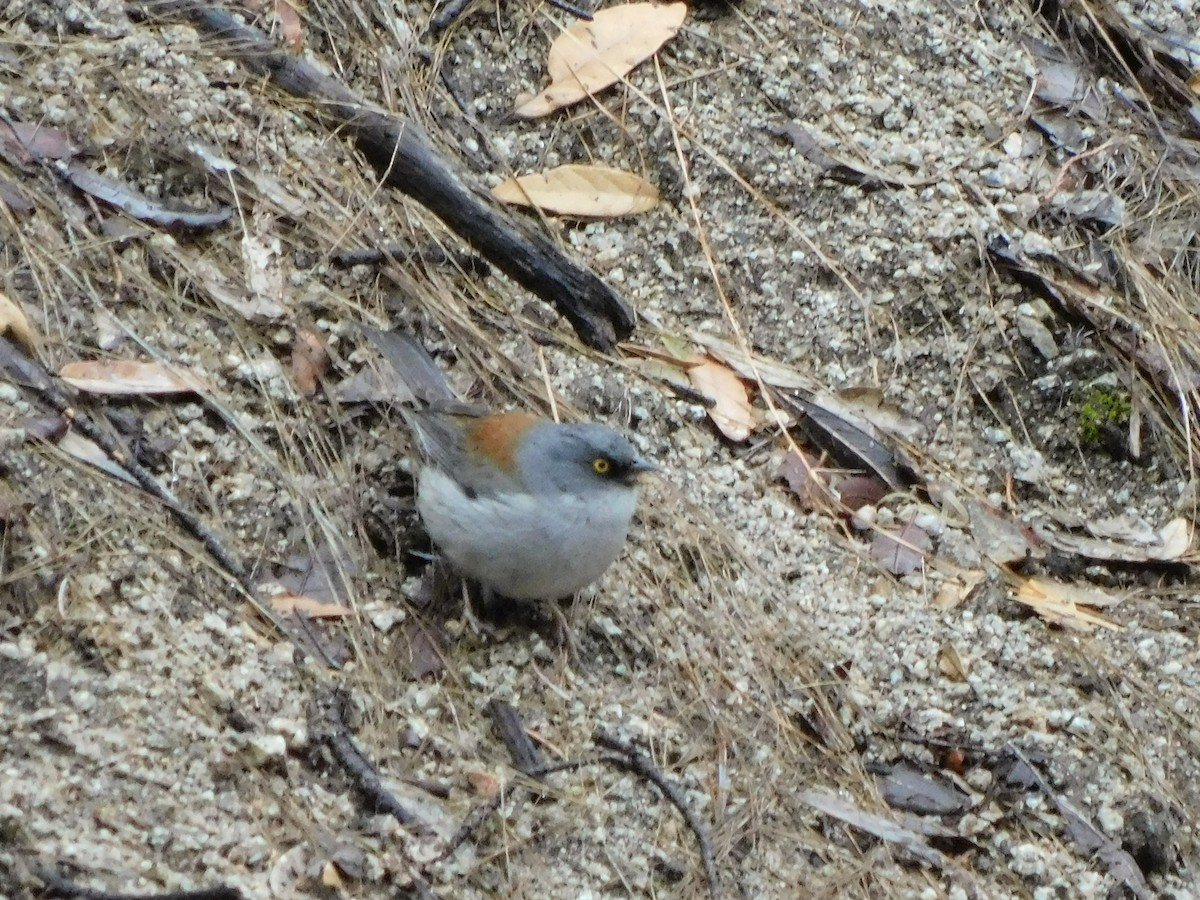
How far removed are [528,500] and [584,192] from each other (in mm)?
2052

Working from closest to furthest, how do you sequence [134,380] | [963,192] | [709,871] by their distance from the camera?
1. [709,871]
2. [134,380]
3. [963,192]

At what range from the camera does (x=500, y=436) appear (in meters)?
5.02

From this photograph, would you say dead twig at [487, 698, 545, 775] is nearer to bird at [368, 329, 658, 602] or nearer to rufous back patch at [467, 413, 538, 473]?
bird at [368, 329, 658, 602]

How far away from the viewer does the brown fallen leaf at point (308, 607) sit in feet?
14.4

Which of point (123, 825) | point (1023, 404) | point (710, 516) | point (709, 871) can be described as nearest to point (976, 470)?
point (1023, 404)

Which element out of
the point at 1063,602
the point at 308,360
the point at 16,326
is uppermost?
the point at 16,326

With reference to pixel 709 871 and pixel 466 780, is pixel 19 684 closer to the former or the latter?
pixel 466 780

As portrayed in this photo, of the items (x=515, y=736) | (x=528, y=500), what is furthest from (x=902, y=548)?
(x=515, y=736)

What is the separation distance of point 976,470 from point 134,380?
12.0 ft

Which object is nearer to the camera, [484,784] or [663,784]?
[484,784]

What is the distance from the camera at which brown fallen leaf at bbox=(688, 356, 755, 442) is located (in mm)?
5871

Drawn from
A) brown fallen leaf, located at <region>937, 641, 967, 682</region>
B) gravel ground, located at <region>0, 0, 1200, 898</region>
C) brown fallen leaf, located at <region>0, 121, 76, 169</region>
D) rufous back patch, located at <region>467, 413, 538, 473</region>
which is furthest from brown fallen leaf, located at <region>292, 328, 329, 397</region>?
brown fallen leaf, located at <region>937, 641, 967, 682</region>

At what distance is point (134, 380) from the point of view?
462cm

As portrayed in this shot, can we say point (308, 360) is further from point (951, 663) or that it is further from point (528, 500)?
point (951, 663)
